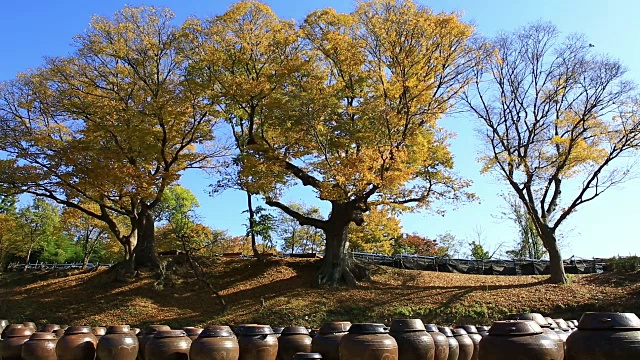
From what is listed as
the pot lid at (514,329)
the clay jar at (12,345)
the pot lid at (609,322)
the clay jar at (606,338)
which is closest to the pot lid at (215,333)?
the clay jar at (12,345)

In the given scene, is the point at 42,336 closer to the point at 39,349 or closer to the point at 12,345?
the point at 39,349

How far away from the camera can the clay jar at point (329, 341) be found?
20.9ft

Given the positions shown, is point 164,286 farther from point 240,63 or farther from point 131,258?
point 240,63

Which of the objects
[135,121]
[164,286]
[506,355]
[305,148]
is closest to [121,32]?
[135,121]

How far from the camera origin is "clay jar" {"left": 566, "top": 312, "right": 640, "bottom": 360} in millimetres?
3746

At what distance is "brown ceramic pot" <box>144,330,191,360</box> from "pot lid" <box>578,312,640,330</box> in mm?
4586

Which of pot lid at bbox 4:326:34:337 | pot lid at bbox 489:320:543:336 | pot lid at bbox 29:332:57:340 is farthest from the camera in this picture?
pot lid at bbox 4:326:34:337

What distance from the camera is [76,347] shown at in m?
7.10

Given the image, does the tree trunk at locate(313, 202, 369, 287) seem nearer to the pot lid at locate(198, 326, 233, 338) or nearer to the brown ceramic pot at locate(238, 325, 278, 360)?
the brown ceramic pot at locate(238, 325, 278, 360)

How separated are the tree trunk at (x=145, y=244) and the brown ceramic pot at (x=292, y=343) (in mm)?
15174

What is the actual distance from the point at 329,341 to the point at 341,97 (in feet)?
39.2

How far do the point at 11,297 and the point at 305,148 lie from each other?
1281cm

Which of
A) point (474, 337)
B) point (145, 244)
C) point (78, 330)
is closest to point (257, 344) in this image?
point (78, 330)

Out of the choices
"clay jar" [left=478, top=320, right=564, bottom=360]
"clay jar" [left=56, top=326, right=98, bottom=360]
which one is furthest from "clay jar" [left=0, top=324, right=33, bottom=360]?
"clay jar" [left=478, top=320, right=564, bottom=360]
